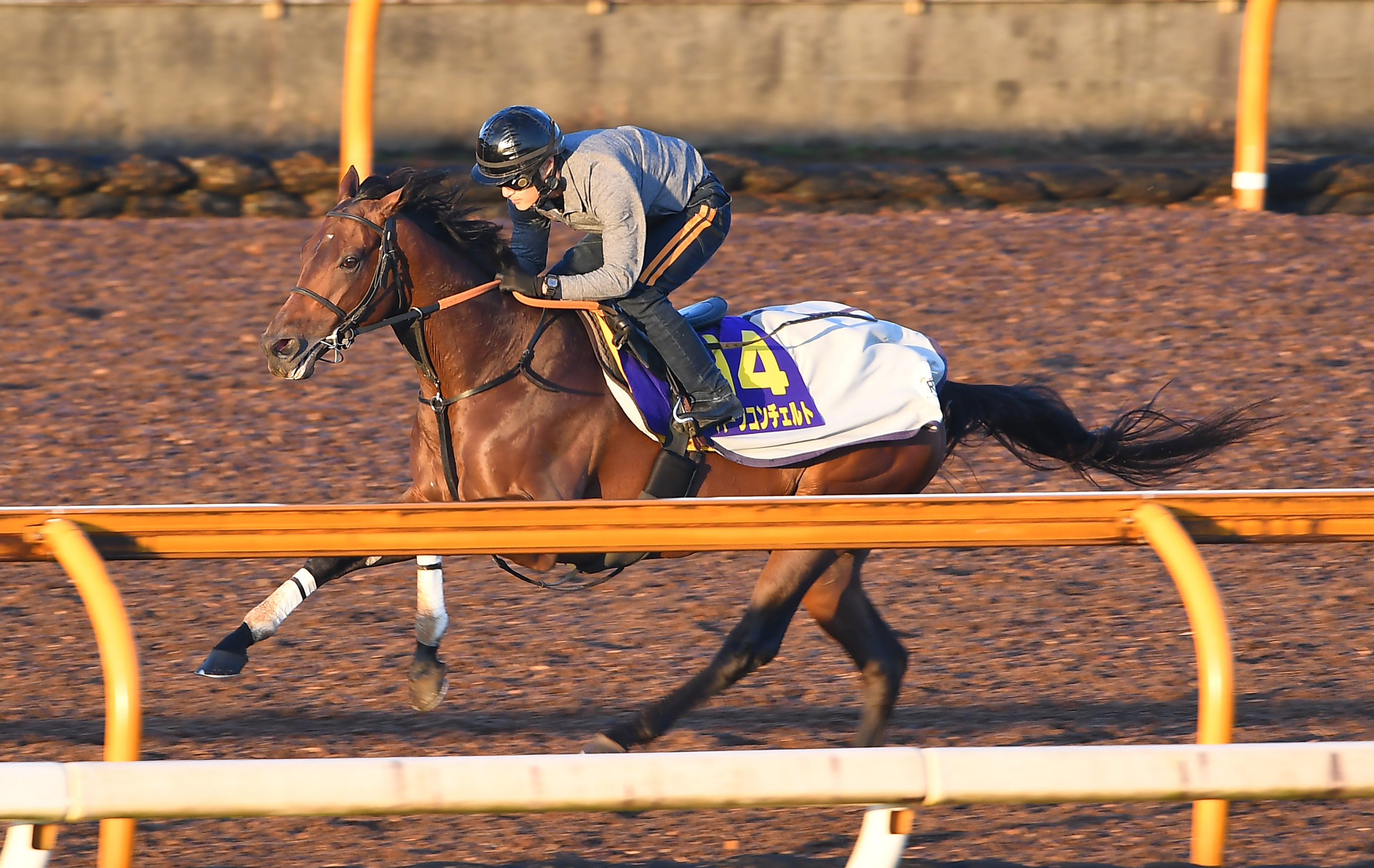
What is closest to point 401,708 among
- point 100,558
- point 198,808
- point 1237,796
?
point 100,558

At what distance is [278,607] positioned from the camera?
189 inches

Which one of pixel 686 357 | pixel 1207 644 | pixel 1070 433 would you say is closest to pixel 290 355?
pixel 686 357

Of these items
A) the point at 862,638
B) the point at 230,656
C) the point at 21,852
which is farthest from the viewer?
the point at 862,638

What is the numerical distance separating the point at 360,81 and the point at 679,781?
6.78 m

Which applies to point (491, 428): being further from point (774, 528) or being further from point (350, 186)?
point (774, 528)

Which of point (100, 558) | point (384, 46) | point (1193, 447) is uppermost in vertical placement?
point (384, 46)

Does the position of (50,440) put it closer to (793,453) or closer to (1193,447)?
(793,453)

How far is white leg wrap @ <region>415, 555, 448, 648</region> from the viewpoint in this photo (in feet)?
16.0

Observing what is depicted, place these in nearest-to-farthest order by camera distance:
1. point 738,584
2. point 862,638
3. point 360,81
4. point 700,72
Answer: point 862,638
point 738,584
point 360,81
point 700,72

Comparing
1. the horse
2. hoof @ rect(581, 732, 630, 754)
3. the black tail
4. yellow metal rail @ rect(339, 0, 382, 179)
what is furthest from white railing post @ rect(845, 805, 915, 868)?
yellow metal rail @ rect(339, 0, 382, 179)

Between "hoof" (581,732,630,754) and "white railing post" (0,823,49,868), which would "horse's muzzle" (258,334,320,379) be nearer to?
"hoof" (581,732,630,754)

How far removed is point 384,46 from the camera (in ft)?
42.1

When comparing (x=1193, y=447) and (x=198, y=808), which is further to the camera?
(x=1193, y=447)

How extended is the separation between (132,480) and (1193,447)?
4244 millimetres
